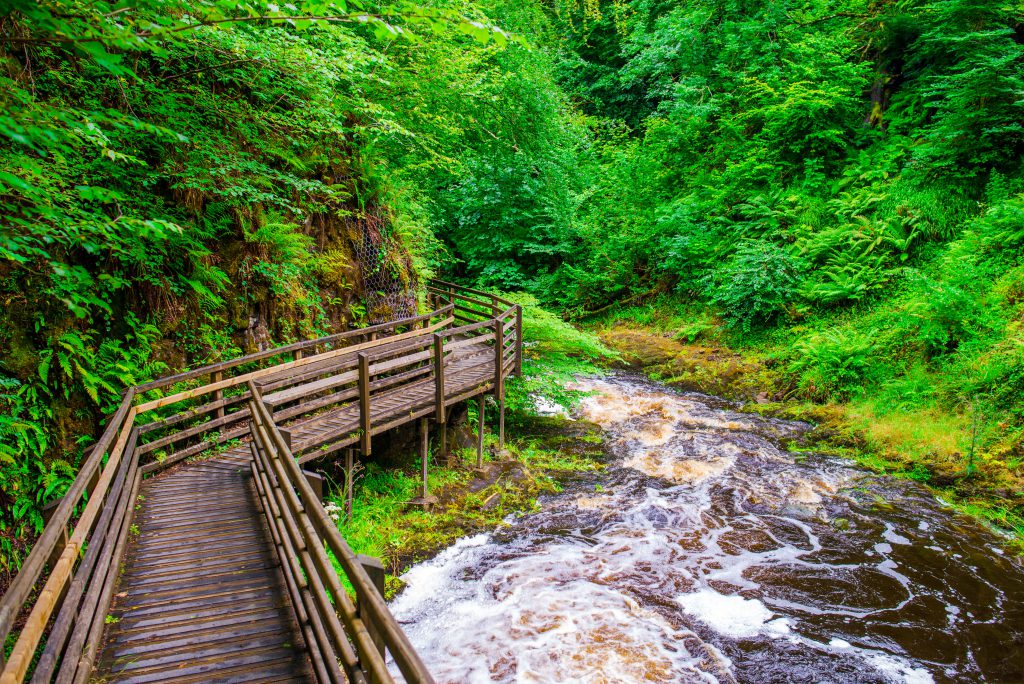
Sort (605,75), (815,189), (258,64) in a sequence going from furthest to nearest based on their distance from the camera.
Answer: (605,75) < (815,189) < (258,64)

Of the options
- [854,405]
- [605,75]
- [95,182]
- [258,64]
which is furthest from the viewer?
[605,75]

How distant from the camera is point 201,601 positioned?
14.2ft

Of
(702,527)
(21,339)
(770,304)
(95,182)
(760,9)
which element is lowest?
(702,527)

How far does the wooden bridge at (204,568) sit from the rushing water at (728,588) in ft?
6.93

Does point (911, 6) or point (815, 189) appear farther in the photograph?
point (815, 189)

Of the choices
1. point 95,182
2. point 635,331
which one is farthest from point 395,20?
point 635,331

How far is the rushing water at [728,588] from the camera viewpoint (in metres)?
5.95

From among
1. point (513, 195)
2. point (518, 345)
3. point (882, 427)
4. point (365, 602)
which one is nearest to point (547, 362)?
point (518, 345)

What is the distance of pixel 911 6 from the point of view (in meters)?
16.0

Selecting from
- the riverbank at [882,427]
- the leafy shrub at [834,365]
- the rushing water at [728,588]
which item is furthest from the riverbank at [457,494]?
the leafy shrub at [834,365]

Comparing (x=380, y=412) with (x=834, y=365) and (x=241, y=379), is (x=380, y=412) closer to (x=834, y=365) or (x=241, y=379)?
(x=241, y=379)

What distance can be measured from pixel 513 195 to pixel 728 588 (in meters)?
19.4

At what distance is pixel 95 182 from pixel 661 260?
1936 centimetres

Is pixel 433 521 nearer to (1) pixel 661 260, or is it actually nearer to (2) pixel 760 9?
(1) pixel 661 260
